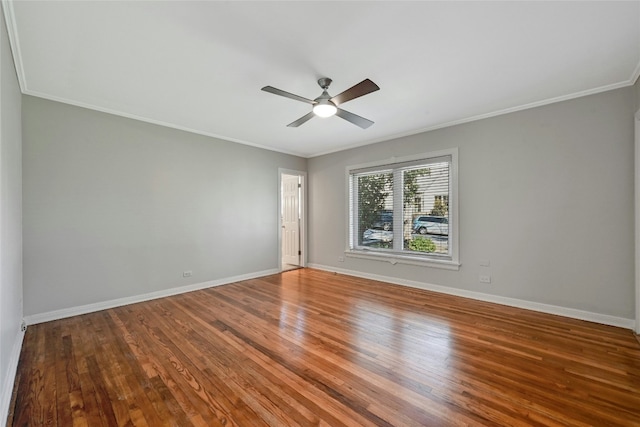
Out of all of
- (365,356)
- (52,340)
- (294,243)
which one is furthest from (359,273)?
(52,340)

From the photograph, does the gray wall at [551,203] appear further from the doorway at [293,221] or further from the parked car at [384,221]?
the doorway at [293,221]

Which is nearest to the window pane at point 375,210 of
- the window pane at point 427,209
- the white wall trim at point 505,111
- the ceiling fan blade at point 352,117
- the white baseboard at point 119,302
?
the window pane at point 427,209

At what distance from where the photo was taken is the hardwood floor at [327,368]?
1.71 m

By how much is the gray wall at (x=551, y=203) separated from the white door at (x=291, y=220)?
120 inches

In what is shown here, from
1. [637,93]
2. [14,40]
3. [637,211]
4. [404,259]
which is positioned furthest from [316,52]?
[637,211]

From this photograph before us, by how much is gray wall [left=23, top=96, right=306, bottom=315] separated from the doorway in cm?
127

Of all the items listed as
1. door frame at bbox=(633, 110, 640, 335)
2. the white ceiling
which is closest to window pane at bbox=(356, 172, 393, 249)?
the white ceiling

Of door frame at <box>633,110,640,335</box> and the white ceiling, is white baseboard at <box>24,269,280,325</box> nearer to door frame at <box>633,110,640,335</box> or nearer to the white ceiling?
the white ceiling

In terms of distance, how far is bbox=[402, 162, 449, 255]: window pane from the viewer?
436 cm

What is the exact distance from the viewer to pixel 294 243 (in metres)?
6.55

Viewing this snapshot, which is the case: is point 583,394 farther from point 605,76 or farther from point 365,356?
point 605,76

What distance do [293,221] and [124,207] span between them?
3.49 metres

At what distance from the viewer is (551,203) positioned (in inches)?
134

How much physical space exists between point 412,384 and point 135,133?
4529 mm
